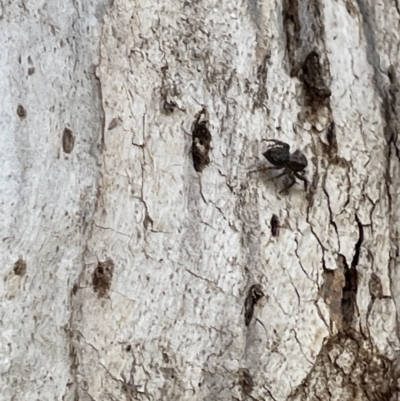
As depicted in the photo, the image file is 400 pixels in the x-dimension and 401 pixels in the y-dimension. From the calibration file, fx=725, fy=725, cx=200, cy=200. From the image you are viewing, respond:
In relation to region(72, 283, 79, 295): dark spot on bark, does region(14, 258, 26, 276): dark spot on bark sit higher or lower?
higher

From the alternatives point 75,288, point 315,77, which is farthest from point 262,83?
point 75,288

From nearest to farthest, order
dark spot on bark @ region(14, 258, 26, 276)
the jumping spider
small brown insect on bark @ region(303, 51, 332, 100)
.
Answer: dark spot on bark @ region(14, 258, 26, 276) → the jumping spider → small brown insect on bark @ region(303, 51, 332, 100)

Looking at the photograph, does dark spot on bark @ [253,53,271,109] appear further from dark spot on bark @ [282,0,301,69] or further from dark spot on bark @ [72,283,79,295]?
dark spot on bark @ [72,283,79,295]

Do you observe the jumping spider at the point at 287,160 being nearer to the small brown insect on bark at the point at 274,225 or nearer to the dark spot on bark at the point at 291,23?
the small brown insect on bark at the point at 274,225

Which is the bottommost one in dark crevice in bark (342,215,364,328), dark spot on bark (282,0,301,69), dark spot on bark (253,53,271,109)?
dark crevice in bark (342,215,364,328)

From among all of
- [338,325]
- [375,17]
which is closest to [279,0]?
[375,17]

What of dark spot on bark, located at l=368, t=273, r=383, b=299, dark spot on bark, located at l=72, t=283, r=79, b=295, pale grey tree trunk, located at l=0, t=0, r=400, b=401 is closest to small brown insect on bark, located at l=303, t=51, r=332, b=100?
pale grey tree trunk, located at l=0, t=0, r=400, b=401

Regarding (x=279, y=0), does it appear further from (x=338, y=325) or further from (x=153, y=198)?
(x=338, y=325)

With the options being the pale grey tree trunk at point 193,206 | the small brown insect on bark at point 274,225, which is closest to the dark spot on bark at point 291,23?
the pale grey tree trunk at point 193,206
